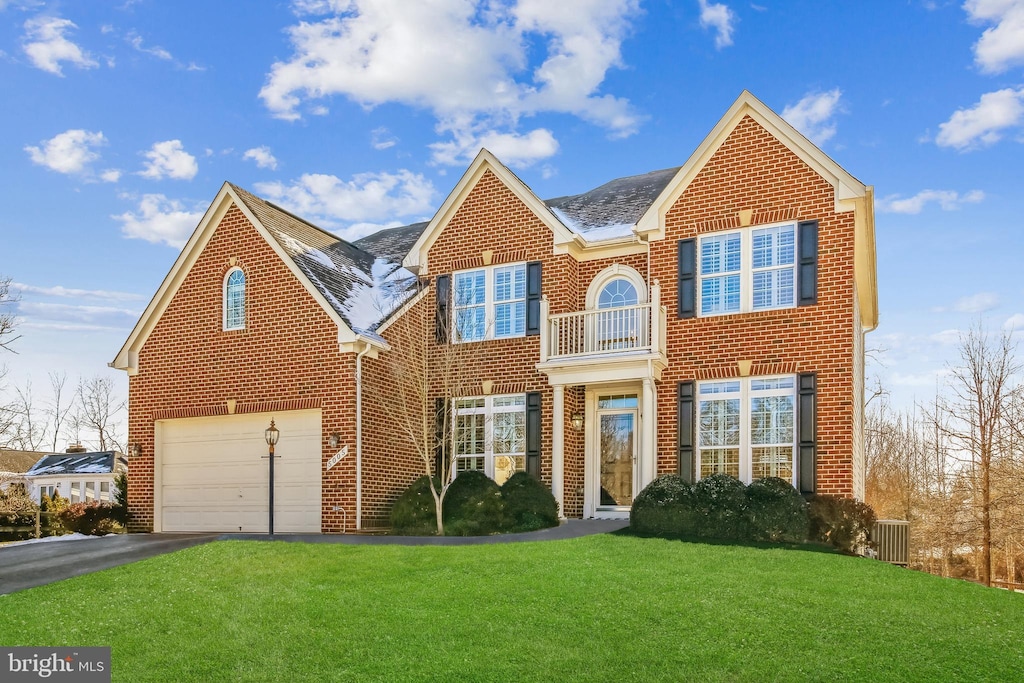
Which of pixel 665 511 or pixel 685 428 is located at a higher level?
pixel 685 428

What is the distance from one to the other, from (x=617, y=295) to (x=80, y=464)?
62.6 ft

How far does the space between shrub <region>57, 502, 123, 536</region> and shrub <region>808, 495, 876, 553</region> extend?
1539 centimetres

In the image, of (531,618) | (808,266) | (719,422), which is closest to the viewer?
(531,618)

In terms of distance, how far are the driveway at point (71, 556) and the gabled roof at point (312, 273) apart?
4.97 meters

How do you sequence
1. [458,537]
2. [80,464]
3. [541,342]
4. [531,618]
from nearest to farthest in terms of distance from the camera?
1. [531,618]
2. [458,537]
3. [541,342]
4. [80,464]

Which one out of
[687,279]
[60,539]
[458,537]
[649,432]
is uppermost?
[687,279]

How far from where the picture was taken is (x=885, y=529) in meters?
17.4

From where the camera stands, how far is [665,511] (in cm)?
1614

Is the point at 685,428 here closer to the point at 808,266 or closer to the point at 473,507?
the point at 808,266

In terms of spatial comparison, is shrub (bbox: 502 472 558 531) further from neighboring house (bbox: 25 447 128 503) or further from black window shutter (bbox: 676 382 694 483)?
neighboring house (bbox: 25 447 128 503)

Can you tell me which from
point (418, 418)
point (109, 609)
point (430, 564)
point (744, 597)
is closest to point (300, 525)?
point (418, 418)

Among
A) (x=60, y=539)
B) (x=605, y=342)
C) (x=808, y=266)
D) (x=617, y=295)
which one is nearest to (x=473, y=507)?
(x=605, y=342)

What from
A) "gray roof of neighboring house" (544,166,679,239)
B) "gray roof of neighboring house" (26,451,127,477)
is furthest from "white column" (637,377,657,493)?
"gray roof of neighboring house" (26,451,127,477)

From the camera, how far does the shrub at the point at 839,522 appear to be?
16.3 metres
